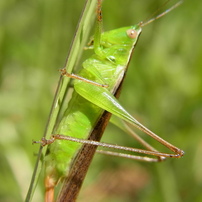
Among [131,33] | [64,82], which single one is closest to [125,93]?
[131,33]

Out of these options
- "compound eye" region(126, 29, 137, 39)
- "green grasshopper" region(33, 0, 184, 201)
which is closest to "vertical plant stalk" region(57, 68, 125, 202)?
"green grasshopper" region(33, 0, 184, 201)

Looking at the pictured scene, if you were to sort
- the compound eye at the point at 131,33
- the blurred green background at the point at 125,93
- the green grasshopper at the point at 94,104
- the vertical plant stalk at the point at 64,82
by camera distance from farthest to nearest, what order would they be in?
the blurred green background at the point at 125,93, the compound eye at the point at 131,33, the green grasshopper at the point at 94,104, the vertical plant stalk at the point at 64,82

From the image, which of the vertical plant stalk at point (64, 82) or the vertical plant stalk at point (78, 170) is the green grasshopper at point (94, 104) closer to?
the vertical plant stalk at point (78, 170)

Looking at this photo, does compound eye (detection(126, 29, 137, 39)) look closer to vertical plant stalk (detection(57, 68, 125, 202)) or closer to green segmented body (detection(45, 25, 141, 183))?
green segmented body (detection(45, 25, 141, 183))

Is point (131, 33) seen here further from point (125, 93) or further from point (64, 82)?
point (125, 93)

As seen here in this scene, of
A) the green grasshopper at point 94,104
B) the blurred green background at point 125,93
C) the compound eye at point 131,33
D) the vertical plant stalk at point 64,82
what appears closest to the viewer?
the vertical plant stalk at point 64,82

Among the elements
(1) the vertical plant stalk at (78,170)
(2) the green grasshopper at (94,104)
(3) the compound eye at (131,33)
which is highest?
(3) the compound eye at (131,33)

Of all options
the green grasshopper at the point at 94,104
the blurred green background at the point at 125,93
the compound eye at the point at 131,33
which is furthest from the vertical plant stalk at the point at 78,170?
the blurred green background at the point at 125,93

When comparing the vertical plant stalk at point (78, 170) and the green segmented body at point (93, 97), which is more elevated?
the green segmented body at point (93, 97)
